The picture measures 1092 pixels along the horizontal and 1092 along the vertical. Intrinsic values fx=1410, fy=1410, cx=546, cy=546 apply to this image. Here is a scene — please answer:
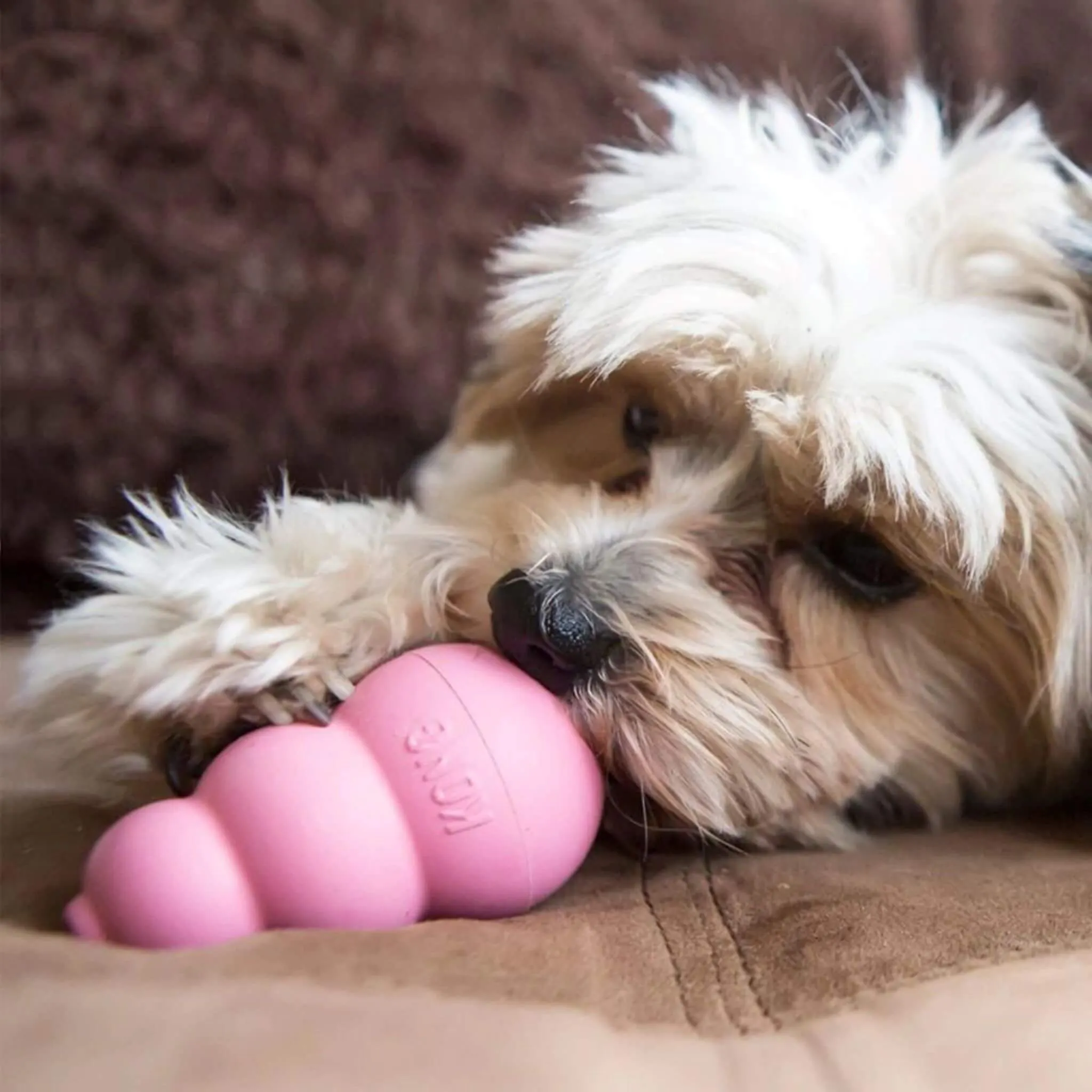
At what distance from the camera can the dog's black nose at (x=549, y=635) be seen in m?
1.08

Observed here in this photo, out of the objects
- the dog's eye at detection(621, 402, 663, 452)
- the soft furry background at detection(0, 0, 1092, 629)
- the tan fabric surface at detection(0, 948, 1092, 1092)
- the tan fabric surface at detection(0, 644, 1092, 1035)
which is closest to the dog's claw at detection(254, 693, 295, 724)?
the tan fabric surface at detection(0, 644, 1092, 1035)

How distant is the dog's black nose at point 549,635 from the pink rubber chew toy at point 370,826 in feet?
0.22

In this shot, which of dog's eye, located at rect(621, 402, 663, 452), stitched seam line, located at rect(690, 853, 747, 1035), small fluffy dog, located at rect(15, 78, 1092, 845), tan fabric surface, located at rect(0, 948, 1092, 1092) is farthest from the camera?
dog's eye, located at rect(621, 402, 663, 452)

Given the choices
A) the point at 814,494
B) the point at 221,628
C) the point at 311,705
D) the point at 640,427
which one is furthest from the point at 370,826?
the point at 640,427

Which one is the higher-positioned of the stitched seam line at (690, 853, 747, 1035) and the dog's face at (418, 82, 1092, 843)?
the dog's face at (418, 82, 1092, 843)

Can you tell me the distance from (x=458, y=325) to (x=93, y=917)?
98cm

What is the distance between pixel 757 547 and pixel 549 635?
27 centimetres

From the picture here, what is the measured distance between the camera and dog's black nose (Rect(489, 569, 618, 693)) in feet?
3.53

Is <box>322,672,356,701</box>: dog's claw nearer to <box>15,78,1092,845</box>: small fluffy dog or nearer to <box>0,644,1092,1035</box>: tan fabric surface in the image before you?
<box>15,78,1092,845</box>: small fluffy dog

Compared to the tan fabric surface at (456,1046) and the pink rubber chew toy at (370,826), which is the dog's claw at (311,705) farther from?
the tan fabric surface at (456,1046)

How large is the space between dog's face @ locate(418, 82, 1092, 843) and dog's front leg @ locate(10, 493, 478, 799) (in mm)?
78

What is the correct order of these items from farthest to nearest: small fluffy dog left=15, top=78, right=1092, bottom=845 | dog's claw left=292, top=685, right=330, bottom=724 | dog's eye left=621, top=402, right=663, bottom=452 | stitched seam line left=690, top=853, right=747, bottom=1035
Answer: dog's eye left=621, top=402, right=663, bottom=452 → small fluffy dog left=15, top=78, right=1092, bottom=845 → dog's claw left=292, top=685, right=330, bottom=724 → stitched seam line left=690, top=853, right=747, bottom=1035

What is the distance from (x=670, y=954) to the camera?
878 mm

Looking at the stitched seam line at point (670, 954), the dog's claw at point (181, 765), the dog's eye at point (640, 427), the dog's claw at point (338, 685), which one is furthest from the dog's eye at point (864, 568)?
the dog's claw at point (181, 765)
